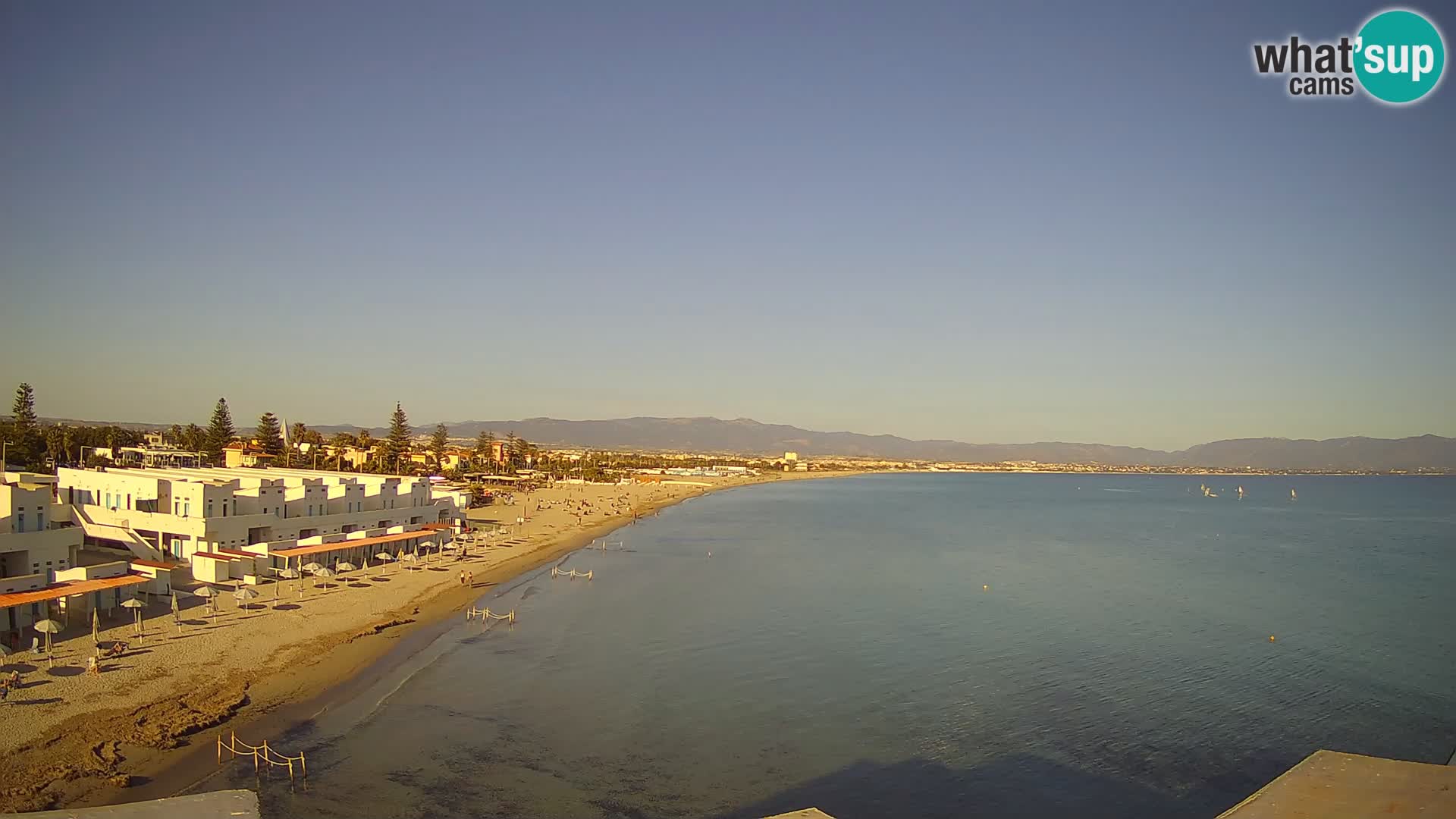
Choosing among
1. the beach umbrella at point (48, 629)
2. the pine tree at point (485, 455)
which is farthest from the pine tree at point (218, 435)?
the beach umbrella at point (48, 629)

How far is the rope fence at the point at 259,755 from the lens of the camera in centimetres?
1892

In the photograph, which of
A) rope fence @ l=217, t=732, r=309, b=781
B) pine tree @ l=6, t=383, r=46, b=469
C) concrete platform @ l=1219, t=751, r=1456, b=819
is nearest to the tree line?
pine tree @ l=6, t=383, r=46, b=469

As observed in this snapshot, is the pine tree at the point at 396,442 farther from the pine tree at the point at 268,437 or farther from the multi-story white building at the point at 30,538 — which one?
the multi-story white building at the point at 30,538

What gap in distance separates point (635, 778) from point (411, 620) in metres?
17.3

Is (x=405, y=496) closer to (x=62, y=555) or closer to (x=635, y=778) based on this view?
(x=62, y=555)

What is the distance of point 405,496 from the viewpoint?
5297cm

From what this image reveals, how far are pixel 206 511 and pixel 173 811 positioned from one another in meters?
27.6

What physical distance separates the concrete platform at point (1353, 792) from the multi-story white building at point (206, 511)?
38.6m

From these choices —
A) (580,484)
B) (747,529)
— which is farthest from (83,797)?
(580,484)

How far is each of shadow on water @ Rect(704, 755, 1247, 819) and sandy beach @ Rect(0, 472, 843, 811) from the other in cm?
1296

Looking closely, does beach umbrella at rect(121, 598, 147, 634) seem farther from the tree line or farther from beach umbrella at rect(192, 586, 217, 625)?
the tree line

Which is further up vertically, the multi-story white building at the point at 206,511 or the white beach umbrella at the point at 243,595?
the multi-story white building at the point at 206,511

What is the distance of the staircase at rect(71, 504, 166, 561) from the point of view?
123 ft

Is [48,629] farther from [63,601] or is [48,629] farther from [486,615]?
[486,615]
